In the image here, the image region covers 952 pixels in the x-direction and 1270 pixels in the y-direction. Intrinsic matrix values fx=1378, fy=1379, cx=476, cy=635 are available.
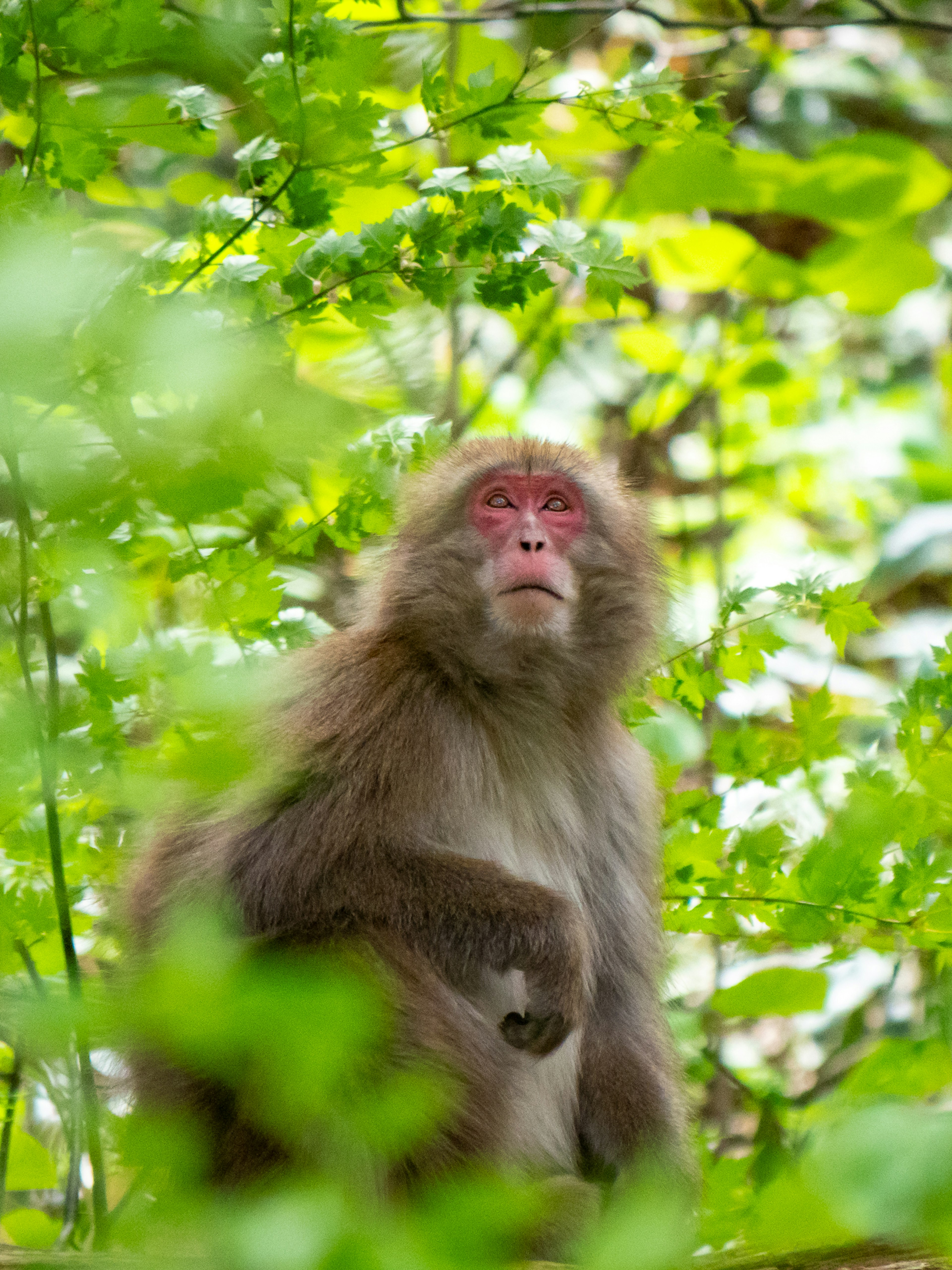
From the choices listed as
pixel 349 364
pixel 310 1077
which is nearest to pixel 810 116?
pixel 349 364

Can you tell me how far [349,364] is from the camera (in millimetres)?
1898

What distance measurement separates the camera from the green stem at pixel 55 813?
1387mm

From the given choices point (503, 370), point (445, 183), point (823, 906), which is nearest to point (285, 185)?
point (445, 183)

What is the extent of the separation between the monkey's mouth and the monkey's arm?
2.89 feet

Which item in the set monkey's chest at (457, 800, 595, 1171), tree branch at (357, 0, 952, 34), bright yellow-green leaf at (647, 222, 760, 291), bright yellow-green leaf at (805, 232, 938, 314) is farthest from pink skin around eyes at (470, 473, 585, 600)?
bright yellow-green leaf at (805, 232, 938, 314)

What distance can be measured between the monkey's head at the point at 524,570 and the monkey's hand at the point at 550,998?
2.92ft

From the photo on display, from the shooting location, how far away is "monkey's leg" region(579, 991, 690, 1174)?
4277 millimetres

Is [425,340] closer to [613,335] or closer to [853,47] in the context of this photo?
[613,335]

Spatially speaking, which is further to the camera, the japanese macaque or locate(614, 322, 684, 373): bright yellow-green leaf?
locate(614, 322, 684, 373): bright yellow-green leaf

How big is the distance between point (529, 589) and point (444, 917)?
3.45 ft

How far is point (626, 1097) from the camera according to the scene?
431cm

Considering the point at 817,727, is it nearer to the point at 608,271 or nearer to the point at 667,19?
the point at 608,271

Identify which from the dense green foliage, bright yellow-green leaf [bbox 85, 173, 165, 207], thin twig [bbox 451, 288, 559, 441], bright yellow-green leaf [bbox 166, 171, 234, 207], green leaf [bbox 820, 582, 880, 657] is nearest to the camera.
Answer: the dense green foliage

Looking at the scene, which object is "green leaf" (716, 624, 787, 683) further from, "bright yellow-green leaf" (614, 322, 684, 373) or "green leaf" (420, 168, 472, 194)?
"bright yellow-green leaf" (614, 322, 684, 373)
